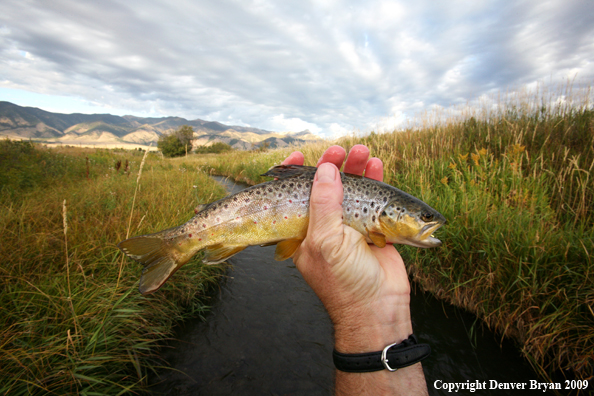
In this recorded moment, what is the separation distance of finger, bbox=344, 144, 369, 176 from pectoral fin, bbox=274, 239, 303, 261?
1.32 m

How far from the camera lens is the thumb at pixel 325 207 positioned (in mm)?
2076

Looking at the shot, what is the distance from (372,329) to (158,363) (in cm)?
308

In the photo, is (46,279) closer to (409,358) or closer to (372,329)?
(372,329)

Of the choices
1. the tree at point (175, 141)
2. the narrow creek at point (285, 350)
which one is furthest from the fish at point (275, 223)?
the tree at point (175, 141)

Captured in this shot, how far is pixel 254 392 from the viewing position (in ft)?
10.7

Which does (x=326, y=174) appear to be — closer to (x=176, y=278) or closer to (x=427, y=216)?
(x=427, y=216)

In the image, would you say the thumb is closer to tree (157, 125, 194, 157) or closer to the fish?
the fish

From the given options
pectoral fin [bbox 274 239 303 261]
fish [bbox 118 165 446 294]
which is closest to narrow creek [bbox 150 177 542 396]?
fish [bbox 118 165 446 294]

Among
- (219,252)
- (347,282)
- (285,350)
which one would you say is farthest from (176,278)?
(347,282)

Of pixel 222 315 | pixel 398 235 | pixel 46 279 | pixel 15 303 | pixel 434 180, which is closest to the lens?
pixel 398 235

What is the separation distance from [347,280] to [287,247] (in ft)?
2.01

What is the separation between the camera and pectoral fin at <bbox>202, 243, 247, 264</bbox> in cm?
221

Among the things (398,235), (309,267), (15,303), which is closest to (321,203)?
(309,267)

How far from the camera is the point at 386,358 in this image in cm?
177
